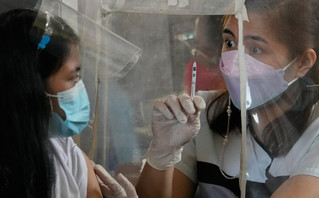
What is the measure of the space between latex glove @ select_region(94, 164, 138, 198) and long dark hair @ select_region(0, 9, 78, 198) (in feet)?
0.66

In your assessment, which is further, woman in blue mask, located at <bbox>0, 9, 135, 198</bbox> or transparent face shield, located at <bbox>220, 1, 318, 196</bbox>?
transparent face shield, located at <bbox>220, 1, 318, 196</bbox>

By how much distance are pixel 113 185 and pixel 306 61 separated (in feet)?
2.05

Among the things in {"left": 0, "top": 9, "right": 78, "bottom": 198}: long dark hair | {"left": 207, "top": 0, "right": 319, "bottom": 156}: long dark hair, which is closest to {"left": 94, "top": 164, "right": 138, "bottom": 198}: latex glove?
{"left": 0, "top": 9, "right": 78, "bottom": 198}: long dark hair

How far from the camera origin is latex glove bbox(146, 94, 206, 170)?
1.03m

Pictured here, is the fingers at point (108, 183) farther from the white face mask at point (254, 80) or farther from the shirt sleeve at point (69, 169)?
the white face mask at point (254, 80)

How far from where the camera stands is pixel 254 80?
107 cm

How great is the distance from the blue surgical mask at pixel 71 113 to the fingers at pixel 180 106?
210 mm

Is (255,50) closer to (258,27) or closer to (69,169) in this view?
(258,27)

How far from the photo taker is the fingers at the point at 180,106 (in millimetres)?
1021

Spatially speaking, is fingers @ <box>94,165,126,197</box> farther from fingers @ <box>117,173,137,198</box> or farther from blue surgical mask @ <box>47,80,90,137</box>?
blue surgical mask @ <box>47,80,90,137</box>

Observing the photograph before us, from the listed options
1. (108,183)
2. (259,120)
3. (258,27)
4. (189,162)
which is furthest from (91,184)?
(258,27)

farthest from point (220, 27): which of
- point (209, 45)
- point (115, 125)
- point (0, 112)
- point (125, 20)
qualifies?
point (0, 112)

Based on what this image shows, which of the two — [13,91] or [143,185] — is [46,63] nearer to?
[13,91]

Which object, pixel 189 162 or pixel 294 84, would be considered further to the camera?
pixel 189 162
